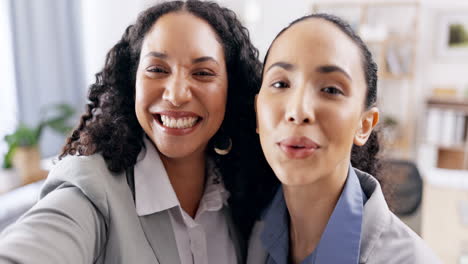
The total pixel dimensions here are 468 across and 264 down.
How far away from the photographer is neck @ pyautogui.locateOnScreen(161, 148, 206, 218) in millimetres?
1137

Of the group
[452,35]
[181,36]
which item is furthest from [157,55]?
[452,35]

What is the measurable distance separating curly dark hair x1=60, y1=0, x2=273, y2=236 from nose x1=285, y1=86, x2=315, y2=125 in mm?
371

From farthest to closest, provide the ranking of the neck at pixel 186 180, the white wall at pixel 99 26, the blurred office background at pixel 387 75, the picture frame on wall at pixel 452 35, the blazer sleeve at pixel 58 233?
1. the picture frame on wall at pixel 452 35
2. the white wall at pixel 99 26
3. the blurred office background at pixel 387 75
4. the neck at pixel 186 180
5. the blazer sleeve at pixel 58 233

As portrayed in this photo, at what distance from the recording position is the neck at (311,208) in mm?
915

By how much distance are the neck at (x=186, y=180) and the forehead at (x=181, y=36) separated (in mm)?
320

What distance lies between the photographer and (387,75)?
4160mm

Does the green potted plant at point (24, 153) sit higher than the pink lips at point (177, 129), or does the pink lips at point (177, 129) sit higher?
the pink lips at point (177, 129)

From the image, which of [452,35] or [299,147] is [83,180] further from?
[452,35]

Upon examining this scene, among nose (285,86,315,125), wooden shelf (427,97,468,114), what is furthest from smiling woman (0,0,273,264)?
wooden shelf (427,97,468,114)

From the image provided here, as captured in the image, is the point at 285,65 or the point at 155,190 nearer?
the point at 285,65

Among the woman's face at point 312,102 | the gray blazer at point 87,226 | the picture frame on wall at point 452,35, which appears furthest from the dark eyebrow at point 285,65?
the picture frame on wall at point 452,35

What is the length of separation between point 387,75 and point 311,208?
360cm

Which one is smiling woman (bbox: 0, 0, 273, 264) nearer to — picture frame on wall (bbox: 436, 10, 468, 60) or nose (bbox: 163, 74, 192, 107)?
nose (bbox: 163, 74, 192, 107)

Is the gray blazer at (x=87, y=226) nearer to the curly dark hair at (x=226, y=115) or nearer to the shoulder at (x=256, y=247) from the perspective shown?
the curly dark hair at (x=226, y=115)
